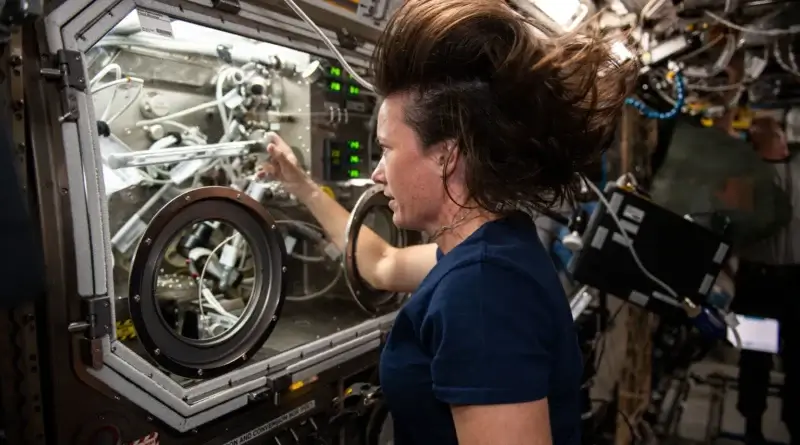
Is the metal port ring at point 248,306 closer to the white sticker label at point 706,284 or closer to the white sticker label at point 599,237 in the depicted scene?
the white sticker label at point 599,237

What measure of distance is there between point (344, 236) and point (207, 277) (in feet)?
2.17

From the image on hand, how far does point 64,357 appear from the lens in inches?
53.1

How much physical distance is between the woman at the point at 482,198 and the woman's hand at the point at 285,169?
0.98m

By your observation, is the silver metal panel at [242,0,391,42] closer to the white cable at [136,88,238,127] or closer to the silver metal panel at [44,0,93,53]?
the silver metal panel at [44,0,93,53]

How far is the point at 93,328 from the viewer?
1375 millimetres

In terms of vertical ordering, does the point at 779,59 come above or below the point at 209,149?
above

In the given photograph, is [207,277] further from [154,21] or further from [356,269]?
[154,21]

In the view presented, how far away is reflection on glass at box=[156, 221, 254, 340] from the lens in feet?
7.47

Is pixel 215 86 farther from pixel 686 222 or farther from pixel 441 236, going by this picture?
pixel 686 222

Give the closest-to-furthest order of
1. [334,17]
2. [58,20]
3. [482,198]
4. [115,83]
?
[482,198] < [58,20] < [115,83] < [334,17]

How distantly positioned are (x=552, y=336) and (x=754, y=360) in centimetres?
374

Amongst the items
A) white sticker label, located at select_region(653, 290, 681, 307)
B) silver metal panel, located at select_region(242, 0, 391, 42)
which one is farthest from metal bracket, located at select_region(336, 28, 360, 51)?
white sticker label, located at select_region(653, 290, 681, 307)

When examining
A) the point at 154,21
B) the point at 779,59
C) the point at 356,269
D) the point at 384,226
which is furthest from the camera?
the point at 779,59

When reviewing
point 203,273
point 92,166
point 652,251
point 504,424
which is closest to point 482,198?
point 504,424
